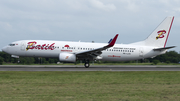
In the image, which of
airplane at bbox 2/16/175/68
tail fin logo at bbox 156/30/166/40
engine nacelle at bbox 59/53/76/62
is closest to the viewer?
engine nacelle at bbox 59/53/76/62

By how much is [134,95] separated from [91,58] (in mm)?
21970

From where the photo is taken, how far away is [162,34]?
3484 centimetres

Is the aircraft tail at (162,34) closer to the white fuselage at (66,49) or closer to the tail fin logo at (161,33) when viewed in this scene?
the tail fin logo at (161,33)

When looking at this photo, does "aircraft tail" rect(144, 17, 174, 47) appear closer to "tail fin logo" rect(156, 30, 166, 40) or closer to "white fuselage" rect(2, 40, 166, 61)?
"tail fin logo" rect(156, 30, 166, 40)

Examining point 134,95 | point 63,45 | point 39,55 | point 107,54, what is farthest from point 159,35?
point 134,95

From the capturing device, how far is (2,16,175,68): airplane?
1197 inches

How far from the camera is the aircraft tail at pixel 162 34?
114 ft

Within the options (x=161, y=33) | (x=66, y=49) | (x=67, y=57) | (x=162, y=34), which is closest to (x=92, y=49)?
(x=66, y=49)

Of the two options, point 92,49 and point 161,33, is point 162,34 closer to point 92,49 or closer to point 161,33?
point 161,33

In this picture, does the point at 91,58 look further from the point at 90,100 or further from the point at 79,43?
the point at 90,100

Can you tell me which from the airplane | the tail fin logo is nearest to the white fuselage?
the airplane

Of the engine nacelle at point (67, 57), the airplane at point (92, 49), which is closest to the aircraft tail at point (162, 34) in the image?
the airplane at point (92, 49)

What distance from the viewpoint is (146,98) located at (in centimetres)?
908

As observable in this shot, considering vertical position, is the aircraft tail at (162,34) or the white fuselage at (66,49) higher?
the aircraft tail at (162,34)
